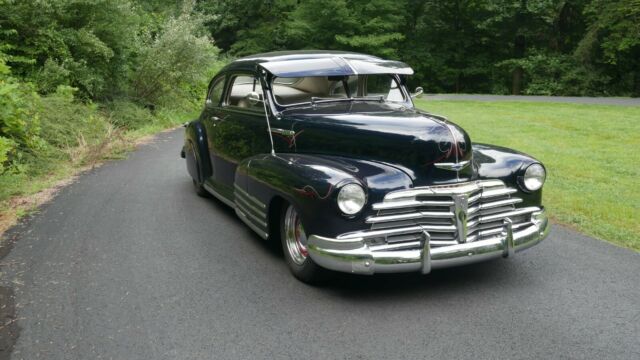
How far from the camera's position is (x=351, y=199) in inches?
152

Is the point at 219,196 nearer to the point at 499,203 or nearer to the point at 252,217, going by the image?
the point at 252,217

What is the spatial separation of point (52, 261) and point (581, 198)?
615cm

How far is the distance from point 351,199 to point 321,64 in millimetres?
1911

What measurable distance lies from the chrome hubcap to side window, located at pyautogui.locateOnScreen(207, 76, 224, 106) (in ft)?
8.33

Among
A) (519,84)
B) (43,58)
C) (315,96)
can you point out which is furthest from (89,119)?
(519,84)

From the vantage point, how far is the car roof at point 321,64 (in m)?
5.19

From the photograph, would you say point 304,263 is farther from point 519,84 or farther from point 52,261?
point 519,84

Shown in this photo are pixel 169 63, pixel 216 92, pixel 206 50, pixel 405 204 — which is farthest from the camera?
pixel 206 50

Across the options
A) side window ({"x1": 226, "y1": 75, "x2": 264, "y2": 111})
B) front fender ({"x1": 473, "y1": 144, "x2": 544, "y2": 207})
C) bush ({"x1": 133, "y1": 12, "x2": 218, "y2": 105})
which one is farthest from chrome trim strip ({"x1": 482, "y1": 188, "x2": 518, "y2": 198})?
bush ({"x1": 133, "y1": 12, "x2": 218, "y2": 105})

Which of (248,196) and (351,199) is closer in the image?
Result: (351,199)

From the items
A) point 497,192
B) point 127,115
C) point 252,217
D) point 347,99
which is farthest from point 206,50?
point 497,192

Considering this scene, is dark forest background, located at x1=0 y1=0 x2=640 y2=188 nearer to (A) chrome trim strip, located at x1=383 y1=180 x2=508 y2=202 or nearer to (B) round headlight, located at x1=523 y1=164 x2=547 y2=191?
(A) chrome trim strip, located at x1=383 y1=180 x2=508 y2=202

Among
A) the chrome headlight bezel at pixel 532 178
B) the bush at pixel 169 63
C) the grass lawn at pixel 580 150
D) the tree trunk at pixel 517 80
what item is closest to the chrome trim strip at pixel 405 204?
the chrome headlight bezel at pixel 532 178

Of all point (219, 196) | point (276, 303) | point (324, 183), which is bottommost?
point (276, 303)
